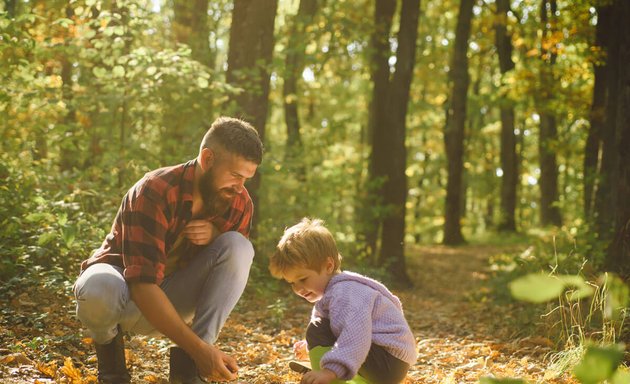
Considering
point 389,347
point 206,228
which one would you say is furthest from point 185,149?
point 389,347

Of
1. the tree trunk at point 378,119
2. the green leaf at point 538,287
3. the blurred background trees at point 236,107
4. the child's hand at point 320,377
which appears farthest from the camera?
the tree trunk at point 378,119

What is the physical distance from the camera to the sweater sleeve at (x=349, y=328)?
2.72 m

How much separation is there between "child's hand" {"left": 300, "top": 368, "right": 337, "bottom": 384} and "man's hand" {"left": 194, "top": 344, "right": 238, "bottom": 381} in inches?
14.9

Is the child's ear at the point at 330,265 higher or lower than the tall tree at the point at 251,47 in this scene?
lower

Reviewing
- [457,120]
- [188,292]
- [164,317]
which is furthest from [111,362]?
[457,120]

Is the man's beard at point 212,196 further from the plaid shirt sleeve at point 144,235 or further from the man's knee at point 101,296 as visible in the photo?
A: the man's knee at point 101,296

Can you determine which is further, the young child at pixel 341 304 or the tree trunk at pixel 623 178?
the tree trunk at pixel 623 178

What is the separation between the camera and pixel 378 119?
401 inches

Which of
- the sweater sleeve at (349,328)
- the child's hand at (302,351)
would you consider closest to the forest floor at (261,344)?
the child's hand at (302,351)

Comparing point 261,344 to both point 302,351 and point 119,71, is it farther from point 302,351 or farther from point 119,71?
point 119,71

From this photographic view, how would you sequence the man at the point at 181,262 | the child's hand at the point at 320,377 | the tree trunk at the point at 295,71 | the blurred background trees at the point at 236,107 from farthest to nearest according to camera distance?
the tree trunk at the point at 295,71 → the blurred background trees at the point at 236,107 → the man at the point at 181,262 → the child's hand at the point at 320,377

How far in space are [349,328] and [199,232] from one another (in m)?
1.12

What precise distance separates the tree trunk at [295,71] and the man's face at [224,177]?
4.20 meters

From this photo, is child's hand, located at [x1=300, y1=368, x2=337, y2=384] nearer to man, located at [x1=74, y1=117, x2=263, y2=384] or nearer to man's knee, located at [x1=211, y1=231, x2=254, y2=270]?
man, located at [x1=74, y1=117, x2=263, y2=384]
